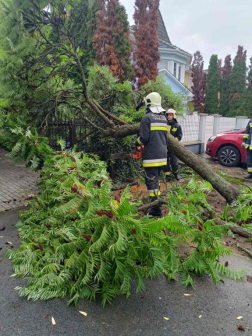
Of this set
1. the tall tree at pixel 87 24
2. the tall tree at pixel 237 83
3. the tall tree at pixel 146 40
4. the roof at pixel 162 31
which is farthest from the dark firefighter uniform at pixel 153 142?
the tall tree at pixel 237 83

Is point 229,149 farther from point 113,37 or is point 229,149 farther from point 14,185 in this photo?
point 113,37

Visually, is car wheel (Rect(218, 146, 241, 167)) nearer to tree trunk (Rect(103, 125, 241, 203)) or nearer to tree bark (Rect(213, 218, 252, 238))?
tree trunk (Rect(103, 125, 241, 203))

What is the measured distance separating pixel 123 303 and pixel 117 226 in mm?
868

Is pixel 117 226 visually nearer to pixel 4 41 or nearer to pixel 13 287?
pixel 13 287

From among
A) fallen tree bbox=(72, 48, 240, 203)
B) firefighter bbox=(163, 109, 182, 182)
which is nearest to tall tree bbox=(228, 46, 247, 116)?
firefighter bbox=(163, 109, 182, 182)

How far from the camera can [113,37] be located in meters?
13.6

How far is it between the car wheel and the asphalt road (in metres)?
7.67

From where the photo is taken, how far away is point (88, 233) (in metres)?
2.45

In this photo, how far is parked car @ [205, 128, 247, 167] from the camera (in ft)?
32.5

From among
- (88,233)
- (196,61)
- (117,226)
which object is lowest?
(88,233)

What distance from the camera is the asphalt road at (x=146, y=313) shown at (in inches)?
87.9

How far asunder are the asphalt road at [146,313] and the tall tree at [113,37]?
12.1 meters

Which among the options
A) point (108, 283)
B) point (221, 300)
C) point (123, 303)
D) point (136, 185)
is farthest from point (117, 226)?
point (136, 185)

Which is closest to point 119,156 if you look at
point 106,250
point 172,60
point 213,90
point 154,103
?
point 154,103
